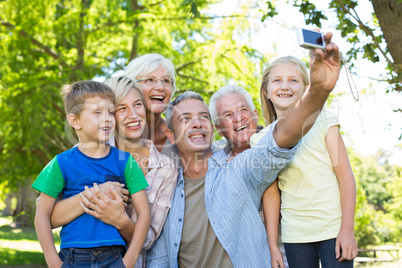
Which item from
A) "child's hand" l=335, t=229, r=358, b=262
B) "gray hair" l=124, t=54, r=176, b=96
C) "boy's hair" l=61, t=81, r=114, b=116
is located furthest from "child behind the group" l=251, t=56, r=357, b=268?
"gray hair" l=124, t=54, r=176, b=96

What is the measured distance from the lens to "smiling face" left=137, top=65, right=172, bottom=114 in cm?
364

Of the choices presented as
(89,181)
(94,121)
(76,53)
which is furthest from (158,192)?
(76,53)

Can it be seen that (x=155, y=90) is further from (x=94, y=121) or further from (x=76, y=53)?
(x=76, y=53)

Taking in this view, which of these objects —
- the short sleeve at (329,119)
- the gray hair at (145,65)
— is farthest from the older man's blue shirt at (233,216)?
the gray hair at (145,65)

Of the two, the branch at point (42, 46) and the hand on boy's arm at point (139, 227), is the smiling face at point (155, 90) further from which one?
the branch at point (42, 46)

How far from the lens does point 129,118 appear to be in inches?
114

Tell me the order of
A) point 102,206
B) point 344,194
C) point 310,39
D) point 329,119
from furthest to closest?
point 329,119 → point 344,194 → point 102,206 → point 310,39

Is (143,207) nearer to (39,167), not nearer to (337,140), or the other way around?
(337,140)

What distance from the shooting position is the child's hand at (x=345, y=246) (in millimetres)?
2430

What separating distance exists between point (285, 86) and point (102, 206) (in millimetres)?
1460

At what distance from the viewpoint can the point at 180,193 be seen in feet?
8.97

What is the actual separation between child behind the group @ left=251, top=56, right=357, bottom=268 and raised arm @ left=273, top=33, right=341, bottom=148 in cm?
66

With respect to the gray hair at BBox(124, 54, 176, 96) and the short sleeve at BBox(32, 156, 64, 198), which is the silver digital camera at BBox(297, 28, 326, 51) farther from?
the gray hair at BBox(124, 54, 176, 96)

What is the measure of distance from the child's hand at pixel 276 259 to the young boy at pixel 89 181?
0.83 meters
